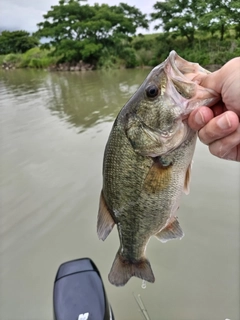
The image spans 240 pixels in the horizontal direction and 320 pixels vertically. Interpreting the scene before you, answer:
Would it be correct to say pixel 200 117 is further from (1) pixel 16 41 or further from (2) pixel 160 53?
(1) pixel 16 41

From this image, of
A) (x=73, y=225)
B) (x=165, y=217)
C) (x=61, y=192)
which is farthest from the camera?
(x=61, y=192)

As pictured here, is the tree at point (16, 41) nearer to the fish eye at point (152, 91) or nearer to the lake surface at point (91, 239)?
the lake surface at point (91, 239)

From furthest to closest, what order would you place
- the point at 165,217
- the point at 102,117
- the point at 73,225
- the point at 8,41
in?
the point at 8,41
the point at 102,117
the point at 73,225
the point at 165,217

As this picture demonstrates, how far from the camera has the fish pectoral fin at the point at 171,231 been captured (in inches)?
61.6

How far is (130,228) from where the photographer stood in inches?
60.0

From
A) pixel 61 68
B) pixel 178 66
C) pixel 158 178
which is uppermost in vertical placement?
pixel 178 66

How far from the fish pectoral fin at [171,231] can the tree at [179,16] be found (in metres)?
21.3

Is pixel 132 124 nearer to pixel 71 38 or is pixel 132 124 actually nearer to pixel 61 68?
pixel 61 68

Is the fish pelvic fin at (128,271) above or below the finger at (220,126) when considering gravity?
below

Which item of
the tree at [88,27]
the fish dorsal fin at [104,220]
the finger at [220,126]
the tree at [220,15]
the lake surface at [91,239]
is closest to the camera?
the finger at [220,126]

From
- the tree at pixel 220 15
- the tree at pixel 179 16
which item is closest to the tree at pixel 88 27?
the tree at pixel 179 16

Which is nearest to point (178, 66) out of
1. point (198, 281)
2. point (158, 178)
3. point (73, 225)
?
point (158, 178)

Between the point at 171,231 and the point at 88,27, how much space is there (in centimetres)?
3029

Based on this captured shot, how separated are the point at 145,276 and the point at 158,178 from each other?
0.58 meters
